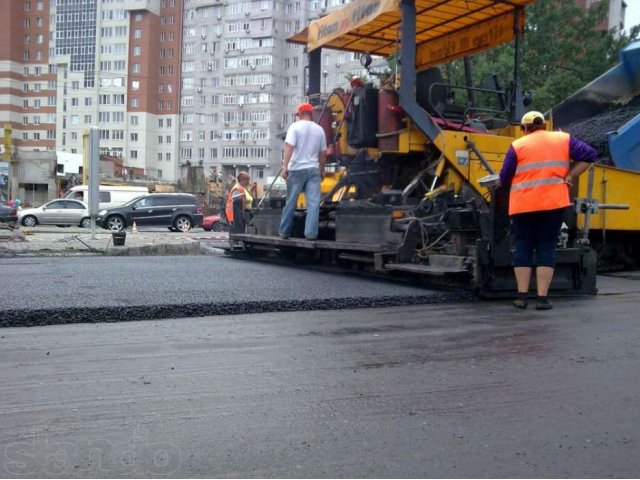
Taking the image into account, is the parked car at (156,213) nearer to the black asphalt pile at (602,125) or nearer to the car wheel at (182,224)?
the car wheel at (182,224)

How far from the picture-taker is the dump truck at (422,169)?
6020mm

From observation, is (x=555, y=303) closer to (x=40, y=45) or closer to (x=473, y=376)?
(x=473, y=376)

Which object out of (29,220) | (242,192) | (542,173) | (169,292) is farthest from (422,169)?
(29,220)

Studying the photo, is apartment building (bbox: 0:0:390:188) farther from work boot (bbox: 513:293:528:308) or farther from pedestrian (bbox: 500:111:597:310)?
work boot (bbox: 513:293:528:308)

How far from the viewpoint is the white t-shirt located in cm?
761

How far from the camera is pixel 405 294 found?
225 inches

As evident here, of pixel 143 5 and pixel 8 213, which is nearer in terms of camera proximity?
pixel 8 213

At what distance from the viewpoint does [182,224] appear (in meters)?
26.3

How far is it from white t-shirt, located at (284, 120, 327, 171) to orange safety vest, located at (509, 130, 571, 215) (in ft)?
8.90

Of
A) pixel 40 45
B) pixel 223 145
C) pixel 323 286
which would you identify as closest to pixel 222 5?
pixel 223 145

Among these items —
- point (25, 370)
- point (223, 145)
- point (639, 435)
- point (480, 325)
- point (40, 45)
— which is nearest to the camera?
point (639, 435)

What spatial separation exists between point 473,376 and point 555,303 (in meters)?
2.73

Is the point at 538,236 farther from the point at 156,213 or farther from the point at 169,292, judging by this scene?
the point at 156,213

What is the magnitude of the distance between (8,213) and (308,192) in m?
22.3
